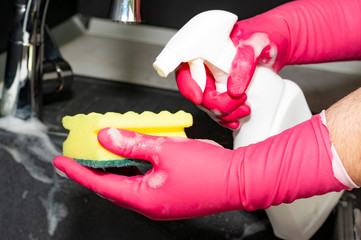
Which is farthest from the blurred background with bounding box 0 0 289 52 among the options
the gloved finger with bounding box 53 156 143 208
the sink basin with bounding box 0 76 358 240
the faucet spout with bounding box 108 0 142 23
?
the gloved finger with bounding box 53 156 143 208

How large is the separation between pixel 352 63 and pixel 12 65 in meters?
0.65

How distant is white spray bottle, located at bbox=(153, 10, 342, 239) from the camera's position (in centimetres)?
53

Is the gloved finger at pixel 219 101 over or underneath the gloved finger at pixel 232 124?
over

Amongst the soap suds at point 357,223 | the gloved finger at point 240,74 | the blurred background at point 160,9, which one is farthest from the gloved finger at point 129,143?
the blurred background at point 160,9

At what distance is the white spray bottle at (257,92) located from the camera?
1.75 ft

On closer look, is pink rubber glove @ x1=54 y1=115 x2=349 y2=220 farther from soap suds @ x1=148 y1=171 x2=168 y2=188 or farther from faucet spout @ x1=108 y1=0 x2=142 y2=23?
faucet spout @ x1=108 y1=0 x2=142 y2=23

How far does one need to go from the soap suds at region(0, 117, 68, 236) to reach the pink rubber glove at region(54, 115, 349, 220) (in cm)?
26

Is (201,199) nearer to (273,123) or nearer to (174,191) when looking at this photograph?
(174,191)

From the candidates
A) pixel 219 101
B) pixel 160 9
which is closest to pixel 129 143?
pixel 219 101

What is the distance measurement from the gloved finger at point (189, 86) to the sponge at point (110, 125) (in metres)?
0.03

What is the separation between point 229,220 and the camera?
2.45 feet

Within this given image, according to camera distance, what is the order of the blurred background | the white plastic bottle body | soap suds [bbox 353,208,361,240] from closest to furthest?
the white plastic bottle body < soap suds [bbox 353,208,361,240] < the blurred background

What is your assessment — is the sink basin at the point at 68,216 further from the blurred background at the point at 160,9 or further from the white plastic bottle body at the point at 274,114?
the blurred background at the point at 160,9

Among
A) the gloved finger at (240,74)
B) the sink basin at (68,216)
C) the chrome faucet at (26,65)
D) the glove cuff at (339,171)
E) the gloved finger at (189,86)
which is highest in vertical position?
the gloved finger at (240,74)
